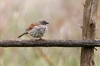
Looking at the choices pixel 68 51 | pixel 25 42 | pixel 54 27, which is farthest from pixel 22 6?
pixel 25 42

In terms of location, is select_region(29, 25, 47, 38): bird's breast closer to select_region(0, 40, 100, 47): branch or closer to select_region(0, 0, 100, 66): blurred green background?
select_region(0, 40, 100, 47): branch

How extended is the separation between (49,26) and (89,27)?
137cm

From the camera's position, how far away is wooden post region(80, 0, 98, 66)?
3930 mm

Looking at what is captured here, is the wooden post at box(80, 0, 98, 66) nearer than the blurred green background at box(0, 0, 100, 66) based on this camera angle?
Yes

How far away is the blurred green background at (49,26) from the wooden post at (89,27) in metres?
1.14

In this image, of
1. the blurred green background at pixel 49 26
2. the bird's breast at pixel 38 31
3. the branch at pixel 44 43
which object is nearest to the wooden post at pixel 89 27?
the branch at pixel 44 43

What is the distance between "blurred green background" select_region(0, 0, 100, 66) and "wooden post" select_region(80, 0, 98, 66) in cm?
114

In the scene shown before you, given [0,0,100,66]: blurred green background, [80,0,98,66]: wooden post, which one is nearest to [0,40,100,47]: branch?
[80,0,98,66]: wooden post

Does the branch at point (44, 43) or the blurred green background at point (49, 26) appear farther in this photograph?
the blurred green background at point (49, 26)

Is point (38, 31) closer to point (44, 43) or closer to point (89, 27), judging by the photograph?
point (44, 43)

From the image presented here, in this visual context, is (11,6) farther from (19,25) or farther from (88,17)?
(88,17)

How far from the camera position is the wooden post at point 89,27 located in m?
3.93

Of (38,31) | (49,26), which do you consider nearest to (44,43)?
(38,31)

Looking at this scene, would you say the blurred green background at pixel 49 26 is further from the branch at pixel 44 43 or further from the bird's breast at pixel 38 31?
the branch at pixel 44 43
